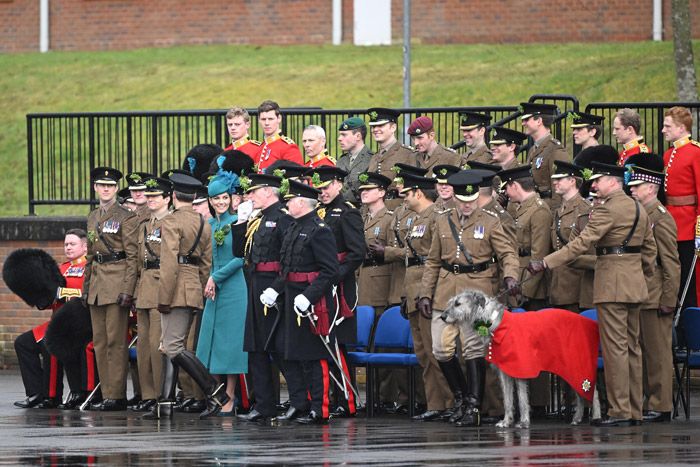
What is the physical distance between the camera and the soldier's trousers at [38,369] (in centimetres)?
1684

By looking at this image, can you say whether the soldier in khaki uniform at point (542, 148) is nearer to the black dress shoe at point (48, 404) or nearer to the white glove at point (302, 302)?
the white glove at point (302, 302)

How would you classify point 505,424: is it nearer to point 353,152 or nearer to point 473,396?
point 473,396

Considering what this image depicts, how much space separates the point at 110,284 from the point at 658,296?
5.06 metres

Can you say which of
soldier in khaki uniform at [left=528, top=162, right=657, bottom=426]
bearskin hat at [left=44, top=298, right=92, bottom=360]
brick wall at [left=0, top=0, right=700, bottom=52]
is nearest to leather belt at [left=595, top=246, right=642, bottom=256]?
soldier in khaki uniform at [left=528, top=162, right=657, bottom=426]

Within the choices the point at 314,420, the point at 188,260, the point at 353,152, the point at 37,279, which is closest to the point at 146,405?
the point at 188,260

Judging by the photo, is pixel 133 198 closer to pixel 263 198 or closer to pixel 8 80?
pixel 263 198

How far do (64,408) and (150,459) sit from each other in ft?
16.8

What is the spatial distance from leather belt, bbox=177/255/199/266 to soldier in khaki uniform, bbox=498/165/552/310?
279 centimetres

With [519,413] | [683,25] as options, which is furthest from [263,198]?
[683,25]

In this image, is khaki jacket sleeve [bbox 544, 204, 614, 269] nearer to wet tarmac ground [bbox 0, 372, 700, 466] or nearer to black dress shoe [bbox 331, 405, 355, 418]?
wet tarmac ground [bbox 0, 372, 700, 466]

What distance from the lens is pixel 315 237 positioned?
48.0 feet

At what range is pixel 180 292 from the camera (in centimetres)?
1545

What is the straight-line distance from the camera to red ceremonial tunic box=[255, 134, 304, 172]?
17328mm

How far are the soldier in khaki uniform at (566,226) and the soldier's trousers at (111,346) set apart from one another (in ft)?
13.4
